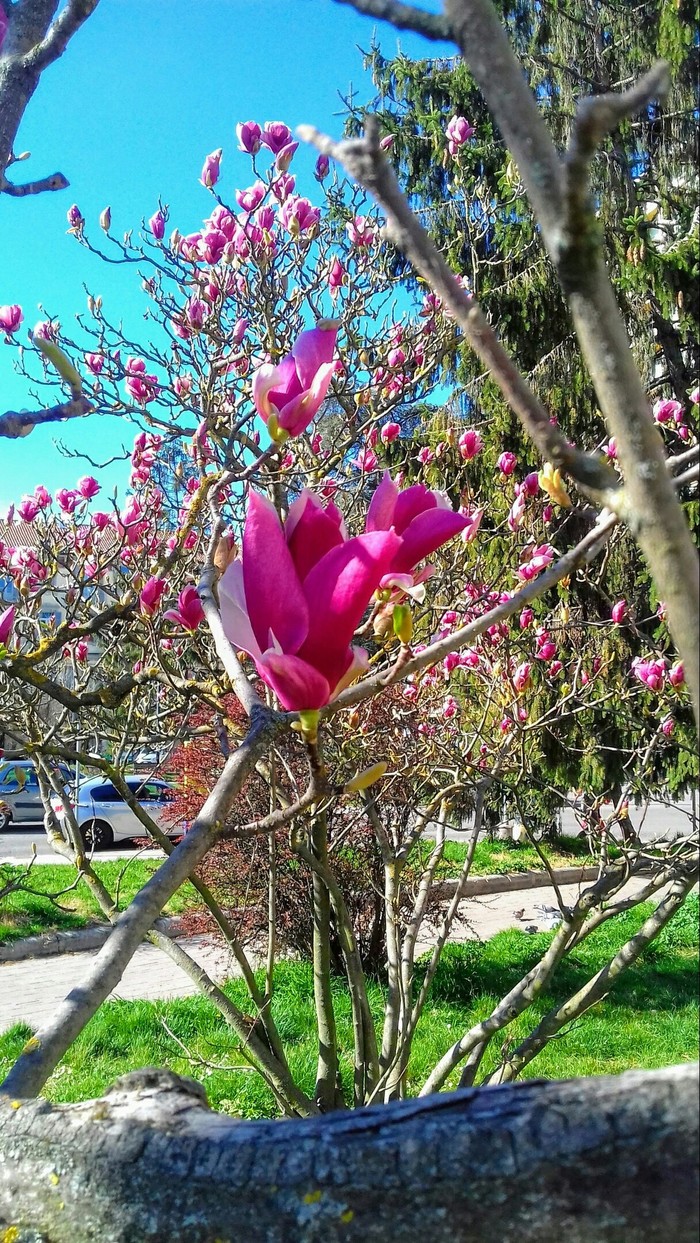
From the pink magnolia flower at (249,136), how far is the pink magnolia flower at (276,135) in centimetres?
2

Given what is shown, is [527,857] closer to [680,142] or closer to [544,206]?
[680,142]

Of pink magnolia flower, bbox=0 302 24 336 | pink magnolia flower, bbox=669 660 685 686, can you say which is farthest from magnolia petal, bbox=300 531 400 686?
pink magnolia flower, bbox=0 302 24 336

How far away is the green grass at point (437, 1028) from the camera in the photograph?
13.8 feet

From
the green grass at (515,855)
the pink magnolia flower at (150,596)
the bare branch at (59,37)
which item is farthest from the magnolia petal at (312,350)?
the green grass at (515,855)

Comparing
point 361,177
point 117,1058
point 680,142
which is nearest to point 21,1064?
point 361,177

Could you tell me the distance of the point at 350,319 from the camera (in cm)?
356

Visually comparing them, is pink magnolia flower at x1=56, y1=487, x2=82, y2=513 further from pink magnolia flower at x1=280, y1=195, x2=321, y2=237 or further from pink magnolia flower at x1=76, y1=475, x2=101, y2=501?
pink magnolia flower at x1=280, y1=195, x2=321, y2=237

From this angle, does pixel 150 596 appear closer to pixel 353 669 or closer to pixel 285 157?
pixel 353 669

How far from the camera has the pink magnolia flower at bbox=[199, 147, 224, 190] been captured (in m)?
3.43

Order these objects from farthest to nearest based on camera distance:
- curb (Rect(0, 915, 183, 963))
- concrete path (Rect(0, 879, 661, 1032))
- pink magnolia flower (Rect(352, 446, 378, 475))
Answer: curb (Rect(0, 915, 183, 963)), concrete path (Rect(0, 879, 661, 1032)), pink magnolia flower (Rect(352, 446, 378, 475))

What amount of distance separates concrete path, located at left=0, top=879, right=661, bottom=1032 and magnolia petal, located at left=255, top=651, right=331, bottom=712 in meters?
4.40

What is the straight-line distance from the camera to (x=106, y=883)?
7.98m

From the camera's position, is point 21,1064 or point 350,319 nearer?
point 21,1064

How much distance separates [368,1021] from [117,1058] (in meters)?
2.07
